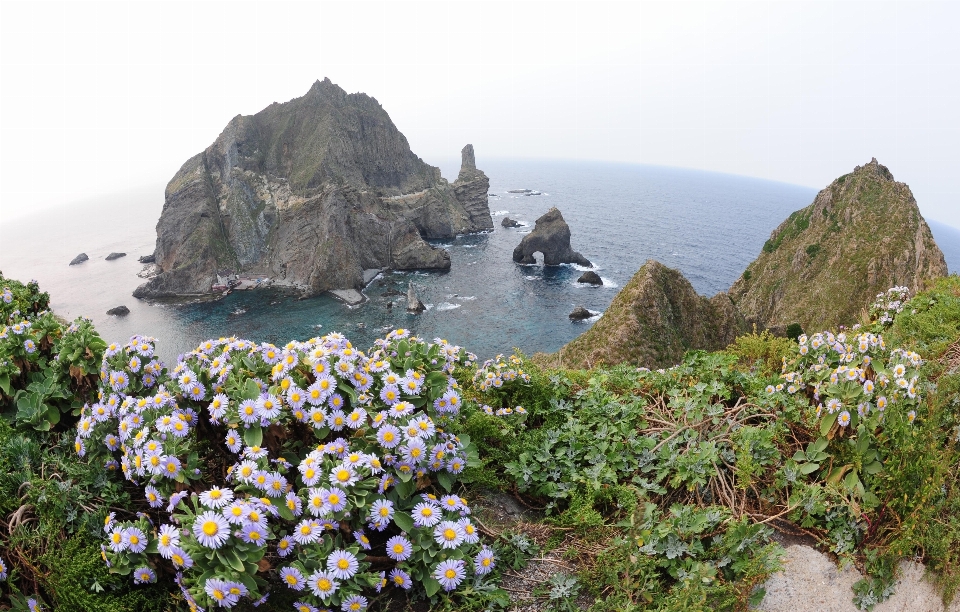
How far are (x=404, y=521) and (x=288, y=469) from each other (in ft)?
2.89

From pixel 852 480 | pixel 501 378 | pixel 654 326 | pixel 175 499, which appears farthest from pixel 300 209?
pixel 852 480

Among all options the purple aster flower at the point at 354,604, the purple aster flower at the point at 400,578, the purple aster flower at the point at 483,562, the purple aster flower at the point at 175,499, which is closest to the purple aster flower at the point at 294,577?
the purple aster flower at the point at 354,604

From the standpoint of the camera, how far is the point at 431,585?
119 inches

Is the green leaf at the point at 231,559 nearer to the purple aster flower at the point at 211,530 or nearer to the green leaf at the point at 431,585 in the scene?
the purple aster flower at the point at 211,530

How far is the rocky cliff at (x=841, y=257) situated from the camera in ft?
139

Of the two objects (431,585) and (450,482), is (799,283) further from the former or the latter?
(431,585)

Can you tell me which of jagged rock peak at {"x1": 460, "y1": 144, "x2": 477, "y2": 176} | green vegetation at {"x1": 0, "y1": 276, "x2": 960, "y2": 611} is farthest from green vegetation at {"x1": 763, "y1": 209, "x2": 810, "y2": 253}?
jagged rock peak at {"x1": 460, "y1": 144, "x2": 477, "y2": 176}

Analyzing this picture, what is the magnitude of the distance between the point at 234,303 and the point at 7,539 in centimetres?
6745

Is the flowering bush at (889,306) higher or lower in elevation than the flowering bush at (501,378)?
higher

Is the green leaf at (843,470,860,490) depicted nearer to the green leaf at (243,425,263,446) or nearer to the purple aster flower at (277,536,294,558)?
the purple aster flower at (277,536,294,558)

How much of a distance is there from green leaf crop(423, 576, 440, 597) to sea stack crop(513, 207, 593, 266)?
75.6 metres

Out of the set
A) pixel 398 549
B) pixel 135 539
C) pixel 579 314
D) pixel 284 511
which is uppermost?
pixel 284 511

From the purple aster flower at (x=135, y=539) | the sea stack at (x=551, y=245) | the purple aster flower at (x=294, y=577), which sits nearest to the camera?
the purple aster flower at (x=294, y=577)

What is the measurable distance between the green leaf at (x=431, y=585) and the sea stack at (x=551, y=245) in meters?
75.6
